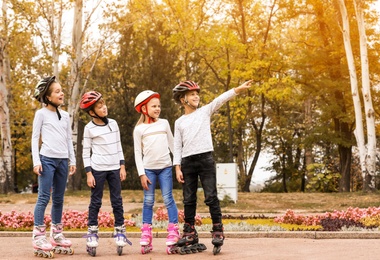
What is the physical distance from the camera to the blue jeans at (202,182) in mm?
8125

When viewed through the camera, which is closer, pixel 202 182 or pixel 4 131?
pixel 202 182

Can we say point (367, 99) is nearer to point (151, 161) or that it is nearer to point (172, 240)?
point (151, 161)

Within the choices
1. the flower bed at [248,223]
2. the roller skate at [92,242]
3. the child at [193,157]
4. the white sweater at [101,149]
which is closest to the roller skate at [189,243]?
the child at [193,157]

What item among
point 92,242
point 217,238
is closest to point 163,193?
point 217,238

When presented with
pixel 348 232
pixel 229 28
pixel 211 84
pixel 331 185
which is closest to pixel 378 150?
pixel 331 185

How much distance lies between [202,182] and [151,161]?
0.72 meters

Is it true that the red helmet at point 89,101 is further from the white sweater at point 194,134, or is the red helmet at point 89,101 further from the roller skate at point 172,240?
the roller skate at point 172,240

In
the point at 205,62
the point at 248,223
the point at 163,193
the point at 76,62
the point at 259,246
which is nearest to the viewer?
the point at 163,193

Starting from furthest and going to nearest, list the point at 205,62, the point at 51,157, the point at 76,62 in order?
the point at 205,62, the point at 76,62, the point at 51,157

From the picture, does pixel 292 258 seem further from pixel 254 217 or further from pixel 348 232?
pixel 254 217

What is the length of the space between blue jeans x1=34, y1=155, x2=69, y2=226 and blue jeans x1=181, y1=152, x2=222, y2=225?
1524mm

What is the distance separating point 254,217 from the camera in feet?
46.1

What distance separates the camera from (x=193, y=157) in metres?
8.27

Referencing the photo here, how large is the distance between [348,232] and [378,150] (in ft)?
103
